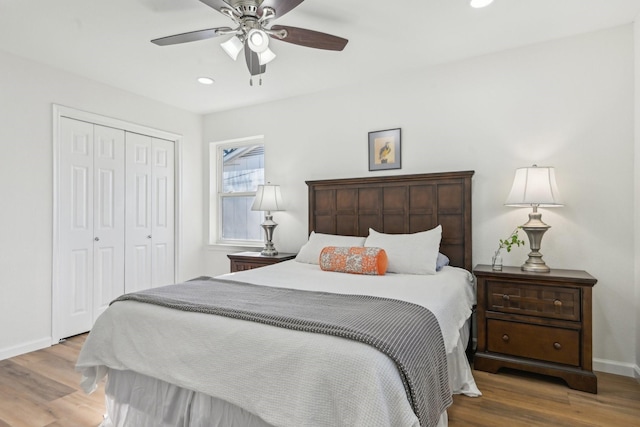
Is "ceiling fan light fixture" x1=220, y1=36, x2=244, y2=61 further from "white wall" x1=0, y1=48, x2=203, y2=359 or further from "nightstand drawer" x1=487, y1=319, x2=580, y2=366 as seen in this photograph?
"nightstand drawer" x1=487, y1=319, x2=580, y2=366

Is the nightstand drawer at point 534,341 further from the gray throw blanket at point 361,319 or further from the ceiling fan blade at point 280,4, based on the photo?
the ceiling fan blade at point 280,4

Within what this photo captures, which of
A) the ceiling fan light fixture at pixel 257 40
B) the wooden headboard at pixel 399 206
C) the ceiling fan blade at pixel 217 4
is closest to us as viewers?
the ceiling fan blade at pixel 217 4

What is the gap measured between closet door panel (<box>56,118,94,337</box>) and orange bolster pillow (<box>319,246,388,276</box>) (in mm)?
2455

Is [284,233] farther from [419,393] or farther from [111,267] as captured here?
[419,393]

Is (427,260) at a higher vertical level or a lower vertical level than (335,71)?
lower

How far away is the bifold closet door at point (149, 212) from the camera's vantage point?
12.9ft

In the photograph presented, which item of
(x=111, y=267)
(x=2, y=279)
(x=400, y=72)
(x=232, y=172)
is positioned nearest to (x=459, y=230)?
(x=400, y=72)

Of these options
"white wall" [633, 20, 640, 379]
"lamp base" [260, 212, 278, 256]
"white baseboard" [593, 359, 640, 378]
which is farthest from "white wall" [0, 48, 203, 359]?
"white wall" [633, 20, 640, 379]

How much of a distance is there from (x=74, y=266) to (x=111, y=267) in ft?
1.21

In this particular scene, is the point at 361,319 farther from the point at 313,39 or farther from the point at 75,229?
the point at 75,229

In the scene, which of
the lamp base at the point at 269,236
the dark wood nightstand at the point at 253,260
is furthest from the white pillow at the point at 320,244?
the lamp base at the point at 269,236

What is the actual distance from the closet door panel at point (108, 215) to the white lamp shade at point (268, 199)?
147cm

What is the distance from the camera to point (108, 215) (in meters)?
3.69

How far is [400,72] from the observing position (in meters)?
3.35
